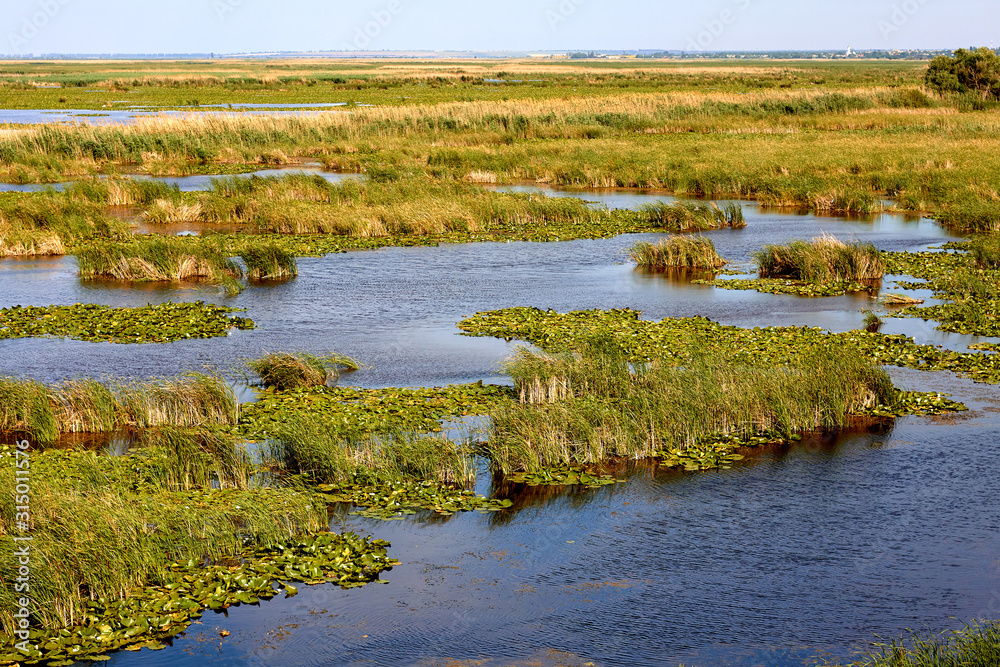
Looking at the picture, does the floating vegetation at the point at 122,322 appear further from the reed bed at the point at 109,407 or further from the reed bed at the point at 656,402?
the reed bed at the point at 656,402

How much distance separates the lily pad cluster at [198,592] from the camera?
8.06m

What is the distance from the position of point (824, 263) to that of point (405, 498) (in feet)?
47.7

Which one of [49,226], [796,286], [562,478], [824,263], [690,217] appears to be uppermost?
[49,226]

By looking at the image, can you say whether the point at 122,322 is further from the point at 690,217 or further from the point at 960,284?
the point at 690,217

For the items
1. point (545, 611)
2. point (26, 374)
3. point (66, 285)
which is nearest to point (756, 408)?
point (545, 611)

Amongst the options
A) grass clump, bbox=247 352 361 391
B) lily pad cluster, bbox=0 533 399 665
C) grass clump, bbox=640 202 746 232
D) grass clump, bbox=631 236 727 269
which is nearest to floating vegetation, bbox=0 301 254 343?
grass clump, bbox=247 352 361 391

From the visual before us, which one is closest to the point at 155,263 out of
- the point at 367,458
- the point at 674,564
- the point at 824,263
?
Result: the point at 367,458

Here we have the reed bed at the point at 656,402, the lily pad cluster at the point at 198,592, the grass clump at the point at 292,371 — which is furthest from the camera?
the grass clump at the point at 292,371

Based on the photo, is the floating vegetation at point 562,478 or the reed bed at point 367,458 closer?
the reed bed at point 367,458

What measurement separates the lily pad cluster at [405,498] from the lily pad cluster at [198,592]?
683 mm

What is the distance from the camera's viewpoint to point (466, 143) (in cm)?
4856

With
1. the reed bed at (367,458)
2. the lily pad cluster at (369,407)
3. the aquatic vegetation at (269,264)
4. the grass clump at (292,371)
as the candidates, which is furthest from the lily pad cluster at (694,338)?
the aquatic vegetation at (269,264)

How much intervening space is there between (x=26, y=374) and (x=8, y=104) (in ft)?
230

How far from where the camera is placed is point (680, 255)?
77.9 ft
